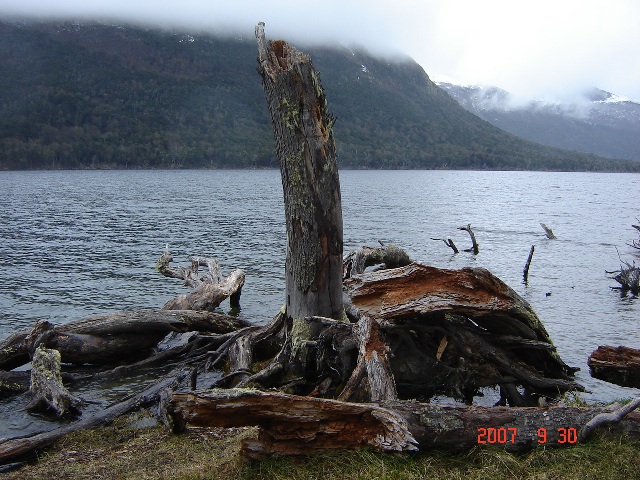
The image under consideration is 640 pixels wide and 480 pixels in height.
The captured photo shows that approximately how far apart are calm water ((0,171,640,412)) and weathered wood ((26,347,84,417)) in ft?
21.4

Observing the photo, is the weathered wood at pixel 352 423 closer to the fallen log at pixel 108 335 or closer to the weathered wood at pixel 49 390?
the weathered wood at pixel 49 390

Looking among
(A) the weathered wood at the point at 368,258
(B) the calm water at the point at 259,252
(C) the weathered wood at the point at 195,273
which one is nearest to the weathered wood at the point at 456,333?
(B) the calm water at the point at 259,252

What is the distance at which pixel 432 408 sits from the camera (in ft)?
18.7

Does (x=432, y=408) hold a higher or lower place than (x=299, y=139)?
lower

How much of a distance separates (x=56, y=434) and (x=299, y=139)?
16.6 ft

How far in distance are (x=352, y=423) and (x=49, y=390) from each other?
18.9 ft

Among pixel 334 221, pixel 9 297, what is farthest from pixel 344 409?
pixel 9 297

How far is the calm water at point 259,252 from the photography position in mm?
17109

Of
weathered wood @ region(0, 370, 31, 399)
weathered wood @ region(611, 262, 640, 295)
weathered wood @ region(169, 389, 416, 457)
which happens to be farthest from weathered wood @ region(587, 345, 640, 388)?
weathered wood @ region(611, 262, 640, 295)

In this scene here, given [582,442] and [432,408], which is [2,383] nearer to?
[432,408]

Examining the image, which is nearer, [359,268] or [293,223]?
[293,223]

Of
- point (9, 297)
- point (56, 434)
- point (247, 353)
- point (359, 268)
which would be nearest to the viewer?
point (56, 434)

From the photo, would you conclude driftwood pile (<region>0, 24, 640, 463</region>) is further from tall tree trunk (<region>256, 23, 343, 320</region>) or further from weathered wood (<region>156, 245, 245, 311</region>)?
weathered wood (<region>156, 245, 245, 311</region>)

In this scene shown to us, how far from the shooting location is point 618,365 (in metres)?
A: 7.50
